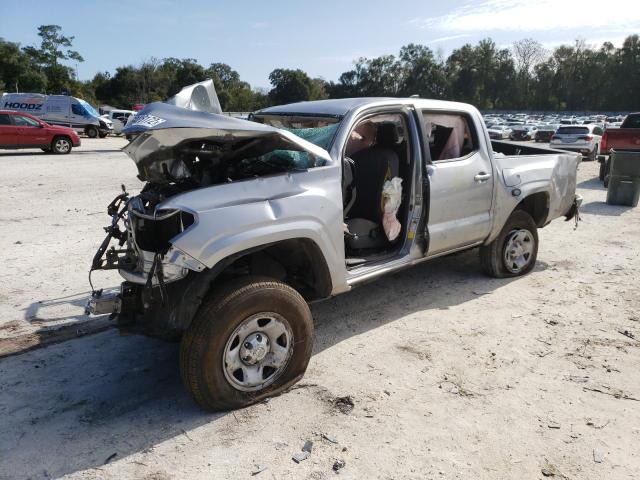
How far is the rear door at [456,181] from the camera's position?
445cm

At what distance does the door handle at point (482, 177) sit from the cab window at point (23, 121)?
18.1 meters

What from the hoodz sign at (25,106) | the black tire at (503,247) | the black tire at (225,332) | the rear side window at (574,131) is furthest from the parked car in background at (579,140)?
the hoodz sign at (25,106)

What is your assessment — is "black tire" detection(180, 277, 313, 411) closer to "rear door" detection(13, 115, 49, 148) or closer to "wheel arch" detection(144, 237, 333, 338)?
"wheel arch" detection(144, 237, 333, 338)

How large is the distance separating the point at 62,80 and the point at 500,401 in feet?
247

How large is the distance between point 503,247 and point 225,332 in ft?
11.7

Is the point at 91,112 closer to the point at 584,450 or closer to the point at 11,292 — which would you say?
the point at 11,292

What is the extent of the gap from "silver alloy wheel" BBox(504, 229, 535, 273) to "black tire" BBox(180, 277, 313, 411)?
120 inches

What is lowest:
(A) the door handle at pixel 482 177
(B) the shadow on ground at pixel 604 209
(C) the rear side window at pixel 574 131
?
(B) the shadow on ground at pixel 604 209

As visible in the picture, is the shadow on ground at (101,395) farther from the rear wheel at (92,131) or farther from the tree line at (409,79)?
the tree line at (409,79)

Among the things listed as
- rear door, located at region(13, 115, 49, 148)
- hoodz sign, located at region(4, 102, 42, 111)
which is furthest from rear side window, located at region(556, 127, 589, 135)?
hoodz sign, located at region(4, 102, 42, 111)

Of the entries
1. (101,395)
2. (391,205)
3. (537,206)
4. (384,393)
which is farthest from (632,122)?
(101,395)

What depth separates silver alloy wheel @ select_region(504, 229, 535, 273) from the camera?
17.8 feet

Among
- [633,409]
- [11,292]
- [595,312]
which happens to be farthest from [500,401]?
[11,292]

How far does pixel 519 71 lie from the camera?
109 m
